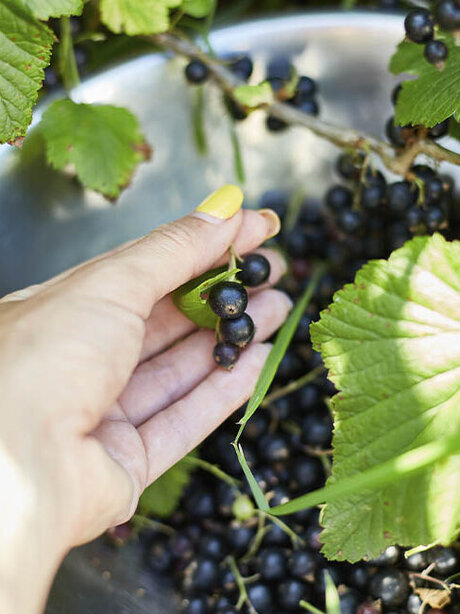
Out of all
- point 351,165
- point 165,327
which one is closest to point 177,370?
point 165,327

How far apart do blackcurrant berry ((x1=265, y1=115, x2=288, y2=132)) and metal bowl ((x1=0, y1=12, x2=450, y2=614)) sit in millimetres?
97

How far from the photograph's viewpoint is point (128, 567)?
3.69 ft

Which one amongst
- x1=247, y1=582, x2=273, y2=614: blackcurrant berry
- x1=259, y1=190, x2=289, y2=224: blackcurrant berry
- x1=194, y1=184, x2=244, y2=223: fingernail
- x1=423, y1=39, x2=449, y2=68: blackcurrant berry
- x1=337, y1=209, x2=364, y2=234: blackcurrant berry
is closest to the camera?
x1=423, y1=39, x2=449, y2=68: blackcurrant berry

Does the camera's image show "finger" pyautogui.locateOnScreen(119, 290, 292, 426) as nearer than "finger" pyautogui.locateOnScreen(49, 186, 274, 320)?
No

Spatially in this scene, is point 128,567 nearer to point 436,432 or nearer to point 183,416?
point 183,416

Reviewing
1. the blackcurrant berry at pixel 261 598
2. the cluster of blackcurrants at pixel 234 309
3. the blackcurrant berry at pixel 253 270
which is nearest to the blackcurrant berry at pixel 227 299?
the cluster of blackcurrants at pixel 234 309

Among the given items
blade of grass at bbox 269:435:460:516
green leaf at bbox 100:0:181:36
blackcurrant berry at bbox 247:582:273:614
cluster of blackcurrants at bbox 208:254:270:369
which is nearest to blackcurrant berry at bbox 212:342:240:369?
cluster of blackcurrants at bbox 208:254:270:369

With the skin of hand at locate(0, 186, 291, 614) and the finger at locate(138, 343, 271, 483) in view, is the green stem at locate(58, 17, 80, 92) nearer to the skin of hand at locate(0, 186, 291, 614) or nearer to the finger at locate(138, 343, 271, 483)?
the skin of hand at locate(0, 186, 291, 614)

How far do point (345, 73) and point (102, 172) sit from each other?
1.57 ft

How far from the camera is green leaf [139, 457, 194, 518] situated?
1091 millimetres

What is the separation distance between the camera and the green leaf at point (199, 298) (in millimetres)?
839

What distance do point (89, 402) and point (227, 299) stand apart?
0.20 metres

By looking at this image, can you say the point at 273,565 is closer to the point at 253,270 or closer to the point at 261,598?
the point at 261,598

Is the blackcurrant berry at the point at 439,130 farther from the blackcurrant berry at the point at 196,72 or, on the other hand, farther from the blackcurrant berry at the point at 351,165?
the blackcurrant berry at the point at 196,72
